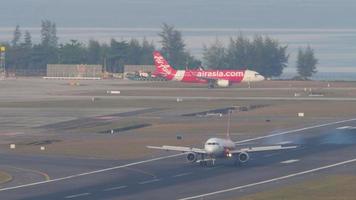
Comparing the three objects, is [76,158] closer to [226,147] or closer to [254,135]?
[226,147]

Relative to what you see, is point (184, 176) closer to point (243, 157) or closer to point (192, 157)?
point (192, 157)

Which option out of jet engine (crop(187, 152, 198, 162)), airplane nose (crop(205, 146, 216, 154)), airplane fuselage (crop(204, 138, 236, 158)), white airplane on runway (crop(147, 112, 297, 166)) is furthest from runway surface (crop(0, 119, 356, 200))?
airplane nose (crop(205, 146, 216, 154))

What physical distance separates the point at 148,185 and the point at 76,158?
1636 centimetres

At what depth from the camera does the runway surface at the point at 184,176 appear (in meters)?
69.8

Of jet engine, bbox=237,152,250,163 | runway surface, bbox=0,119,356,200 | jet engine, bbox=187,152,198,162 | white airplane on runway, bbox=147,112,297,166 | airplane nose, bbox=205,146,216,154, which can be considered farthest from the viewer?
jet engine, bbox=237,152,250,163

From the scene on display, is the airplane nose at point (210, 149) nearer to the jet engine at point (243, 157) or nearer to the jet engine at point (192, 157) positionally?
the jet engine at point (192, 157)

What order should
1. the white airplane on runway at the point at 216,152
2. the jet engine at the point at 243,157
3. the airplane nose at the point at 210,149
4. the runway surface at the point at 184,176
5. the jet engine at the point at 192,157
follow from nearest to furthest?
1. the runway surface at the point at 184,176
2. the airplane nose at the point at 210,149
3. the white airplane on runway at the point at 216,152
4. the jet engine at the point at 192,157
5. the jet engine at the point at 243,157

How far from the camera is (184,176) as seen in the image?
253 ft

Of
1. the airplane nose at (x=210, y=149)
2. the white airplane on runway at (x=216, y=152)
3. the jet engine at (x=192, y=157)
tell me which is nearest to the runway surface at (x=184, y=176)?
the jet engine at (x=192, y=157)

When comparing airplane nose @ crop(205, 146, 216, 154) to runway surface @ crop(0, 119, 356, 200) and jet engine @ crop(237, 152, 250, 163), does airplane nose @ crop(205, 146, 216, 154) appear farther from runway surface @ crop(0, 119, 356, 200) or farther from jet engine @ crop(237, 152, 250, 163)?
jet engine @ crop(237, 152, 250, 163)

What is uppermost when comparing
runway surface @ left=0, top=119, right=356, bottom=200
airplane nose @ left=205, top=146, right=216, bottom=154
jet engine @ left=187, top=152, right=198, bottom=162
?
airplane nose @ left=205, top=146, right=216, bottom=154

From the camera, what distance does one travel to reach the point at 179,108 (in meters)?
143

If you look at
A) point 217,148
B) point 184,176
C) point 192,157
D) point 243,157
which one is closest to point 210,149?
point 217,148

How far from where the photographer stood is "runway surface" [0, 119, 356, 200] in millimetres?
69750
